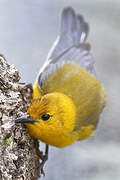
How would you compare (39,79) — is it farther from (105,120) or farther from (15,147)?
(105,120)

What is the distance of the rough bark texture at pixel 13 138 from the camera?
94.5 inches

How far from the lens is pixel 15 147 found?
2.53 metres

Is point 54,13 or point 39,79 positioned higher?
point 54,13

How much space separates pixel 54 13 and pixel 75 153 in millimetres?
2867

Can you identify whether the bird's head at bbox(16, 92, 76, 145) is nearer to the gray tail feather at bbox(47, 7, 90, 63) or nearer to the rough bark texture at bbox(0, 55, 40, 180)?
the rough bark texture at bbox(0, 55, 40, 180)

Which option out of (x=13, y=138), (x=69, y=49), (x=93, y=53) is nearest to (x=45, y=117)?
(x=13, y=138)

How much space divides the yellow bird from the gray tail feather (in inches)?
0.7

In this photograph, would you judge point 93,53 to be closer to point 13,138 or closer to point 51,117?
point 51,117

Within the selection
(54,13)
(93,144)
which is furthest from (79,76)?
(54,13)

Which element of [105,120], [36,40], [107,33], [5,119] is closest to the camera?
[5,119]

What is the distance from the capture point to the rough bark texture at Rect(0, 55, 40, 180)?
2.40 metres

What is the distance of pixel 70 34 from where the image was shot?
5438mm

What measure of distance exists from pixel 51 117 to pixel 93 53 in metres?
3.92

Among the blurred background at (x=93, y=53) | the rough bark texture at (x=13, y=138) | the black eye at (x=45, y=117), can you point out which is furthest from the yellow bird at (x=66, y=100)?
the blurred background at (x=93, y=53)
